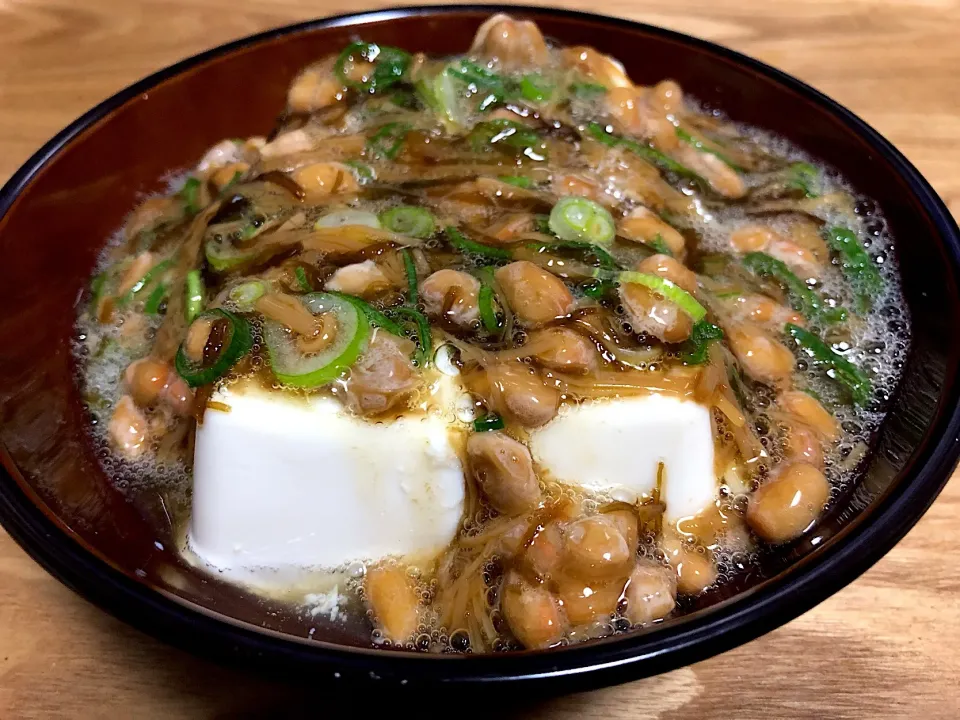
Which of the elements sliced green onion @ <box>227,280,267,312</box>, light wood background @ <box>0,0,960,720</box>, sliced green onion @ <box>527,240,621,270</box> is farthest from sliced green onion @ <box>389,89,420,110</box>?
light wood background @ <box>0,0,960,720</box>

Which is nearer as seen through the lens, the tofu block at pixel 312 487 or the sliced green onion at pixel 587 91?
the tofu block at pixel 312 487

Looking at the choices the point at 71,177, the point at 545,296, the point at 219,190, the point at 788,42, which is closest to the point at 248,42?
the point at 219,190

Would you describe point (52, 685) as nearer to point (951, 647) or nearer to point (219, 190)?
point (219, 190)

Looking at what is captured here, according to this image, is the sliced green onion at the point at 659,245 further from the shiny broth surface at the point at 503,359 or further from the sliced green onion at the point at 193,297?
the sliced green onion at the point at 193,297

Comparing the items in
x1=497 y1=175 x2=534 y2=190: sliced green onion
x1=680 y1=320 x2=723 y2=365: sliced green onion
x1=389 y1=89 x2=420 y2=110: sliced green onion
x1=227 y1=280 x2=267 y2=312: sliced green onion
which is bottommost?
x1=680 y1=320 x2=723 y2=365: sliced green onion

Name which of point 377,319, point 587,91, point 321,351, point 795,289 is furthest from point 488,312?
point 587,91

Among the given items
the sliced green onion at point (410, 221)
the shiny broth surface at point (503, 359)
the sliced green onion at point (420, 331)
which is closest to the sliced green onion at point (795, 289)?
the shiny broth surface at point (503, 359)

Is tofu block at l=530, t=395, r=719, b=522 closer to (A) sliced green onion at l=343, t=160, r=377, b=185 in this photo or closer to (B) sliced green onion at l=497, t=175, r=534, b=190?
(B) sliced green onion at l=497, t=175, r=534, b=190
